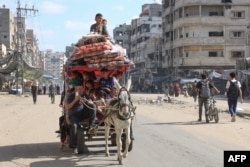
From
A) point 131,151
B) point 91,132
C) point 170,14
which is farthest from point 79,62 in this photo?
point 170,14

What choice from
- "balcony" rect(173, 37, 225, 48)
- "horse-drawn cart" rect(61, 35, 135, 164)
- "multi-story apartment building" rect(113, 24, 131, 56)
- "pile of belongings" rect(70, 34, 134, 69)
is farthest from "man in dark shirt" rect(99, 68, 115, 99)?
"multi-story apartment building" rect(113, 24, 131, 56)

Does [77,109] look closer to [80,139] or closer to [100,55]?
[80,139]

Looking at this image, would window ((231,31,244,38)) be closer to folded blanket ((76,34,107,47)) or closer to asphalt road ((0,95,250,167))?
asphalt road ((0,95,250,167))

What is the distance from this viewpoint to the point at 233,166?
684cm

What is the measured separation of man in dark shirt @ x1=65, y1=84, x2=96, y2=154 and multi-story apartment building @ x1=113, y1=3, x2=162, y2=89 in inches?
2875

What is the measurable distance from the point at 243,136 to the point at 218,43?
195 feet

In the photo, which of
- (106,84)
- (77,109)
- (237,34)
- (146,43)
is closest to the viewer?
(77,109)

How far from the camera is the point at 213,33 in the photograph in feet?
241

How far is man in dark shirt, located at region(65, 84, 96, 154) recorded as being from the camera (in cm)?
1070

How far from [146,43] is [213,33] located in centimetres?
3004

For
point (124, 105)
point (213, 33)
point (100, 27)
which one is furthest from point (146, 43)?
point (124, 105)

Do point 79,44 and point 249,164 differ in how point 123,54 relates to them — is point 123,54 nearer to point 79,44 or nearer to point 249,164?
point 79,44

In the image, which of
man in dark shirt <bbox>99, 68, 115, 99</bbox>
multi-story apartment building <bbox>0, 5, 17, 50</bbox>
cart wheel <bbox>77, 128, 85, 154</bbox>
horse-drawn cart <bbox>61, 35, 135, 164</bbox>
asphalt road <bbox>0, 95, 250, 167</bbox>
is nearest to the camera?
asphalt road <bbox>0, 95, 250, 167</bbox>

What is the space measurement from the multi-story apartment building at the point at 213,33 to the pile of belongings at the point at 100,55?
201 feet
